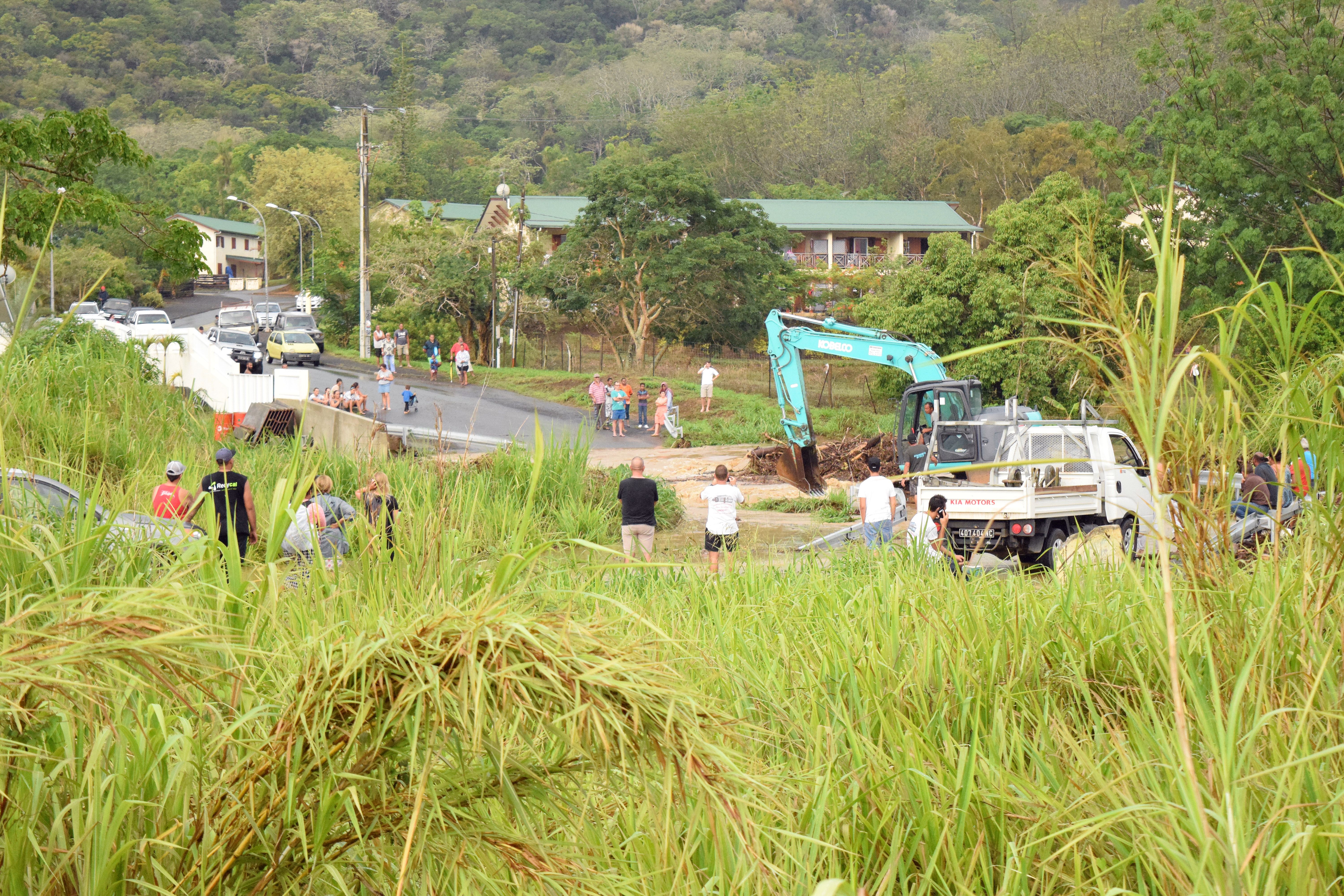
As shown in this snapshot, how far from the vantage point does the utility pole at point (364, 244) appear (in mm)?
43438

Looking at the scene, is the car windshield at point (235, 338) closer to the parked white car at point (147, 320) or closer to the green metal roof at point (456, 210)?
the parked white car at point (147, 320)

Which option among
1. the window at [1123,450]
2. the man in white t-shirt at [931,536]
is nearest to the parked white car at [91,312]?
the man in white t-shirt at [931,536]

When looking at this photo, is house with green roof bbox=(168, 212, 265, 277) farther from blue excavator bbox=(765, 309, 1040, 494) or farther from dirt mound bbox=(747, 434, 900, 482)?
blue excavator bbox=(765, 309, 1040, 494)

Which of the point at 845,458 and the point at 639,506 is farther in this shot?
the point at 845,458

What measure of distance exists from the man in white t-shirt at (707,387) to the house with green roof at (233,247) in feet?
210

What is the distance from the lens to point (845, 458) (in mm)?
26359

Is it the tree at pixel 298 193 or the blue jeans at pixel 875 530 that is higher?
the tree at pixel 298 193

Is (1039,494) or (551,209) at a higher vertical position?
(551,209)

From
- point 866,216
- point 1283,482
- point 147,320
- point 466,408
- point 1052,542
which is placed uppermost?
point 866,216

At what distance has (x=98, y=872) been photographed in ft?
8.48

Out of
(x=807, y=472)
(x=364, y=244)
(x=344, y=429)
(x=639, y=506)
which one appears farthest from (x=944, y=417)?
(x=364, y=244)

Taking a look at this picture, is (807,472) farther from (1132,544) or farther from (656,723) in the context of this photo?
(656,723)

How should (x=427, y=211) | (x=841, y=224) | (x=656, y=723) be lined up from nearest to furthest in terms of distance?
(x=656, y=723) → (x=841, y=224) → (x=427, y=211)

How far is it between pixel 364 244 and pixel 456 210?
3655cm
